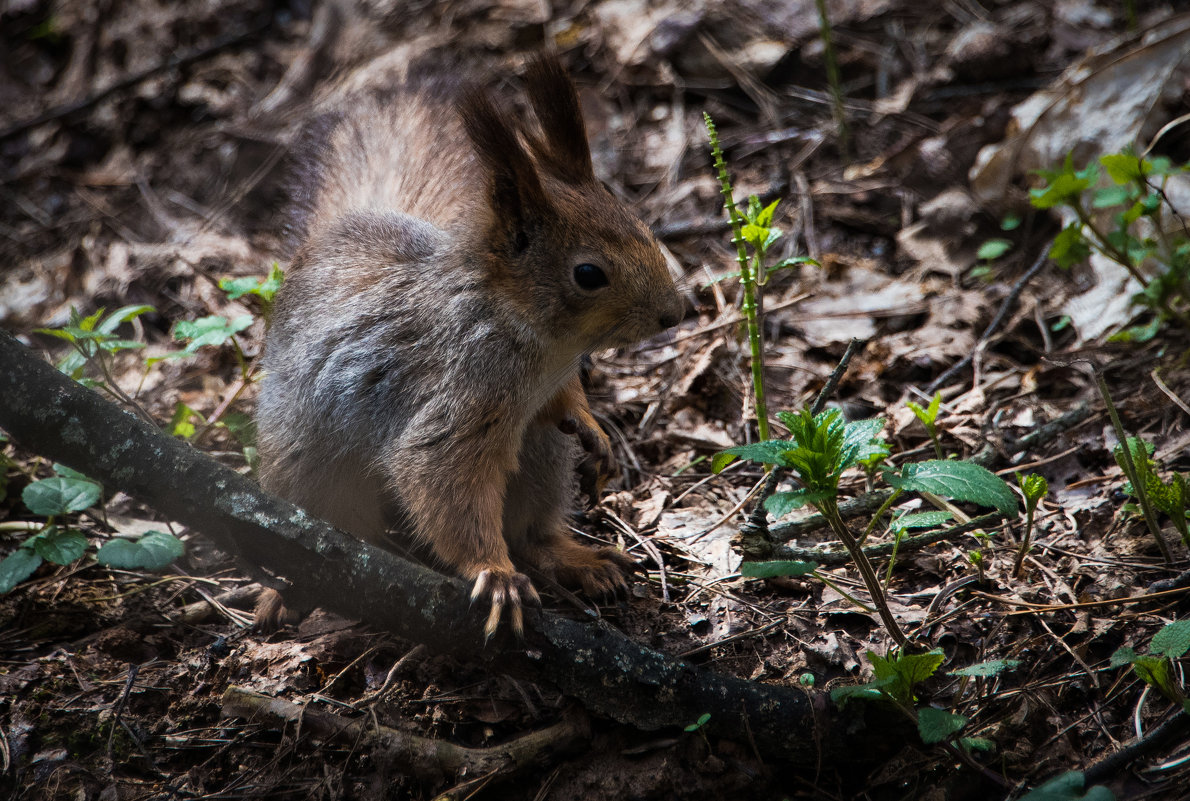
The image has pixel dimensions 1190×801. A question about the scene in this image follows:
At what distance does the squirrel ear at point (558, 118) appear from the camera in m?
2.49

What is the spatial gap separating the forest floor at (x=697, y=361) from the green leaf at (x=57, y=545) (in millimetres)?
262

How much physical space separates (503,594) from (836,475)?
2.82 ft

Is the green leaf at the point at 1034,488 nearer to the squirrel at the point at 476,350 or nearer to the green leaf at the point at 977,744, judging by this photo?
the green leaf at the point at 977,744

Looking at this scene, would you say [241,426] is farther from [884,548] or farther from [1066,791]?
[1066,791]

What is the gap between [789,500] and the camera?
6.30ft

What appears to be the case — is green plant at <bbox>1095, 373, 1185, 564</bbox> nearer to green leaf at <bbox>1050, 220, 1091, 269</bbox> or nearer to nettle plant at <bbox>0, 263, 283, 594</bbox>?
green leaf at <bbox>1050, 220, 1091, 269</bbox>

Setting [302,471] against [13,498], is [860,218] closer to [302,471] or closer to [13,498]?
[302,471]

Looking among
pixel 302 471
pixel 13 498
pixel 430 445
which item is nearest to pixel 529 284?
pixel 430 445

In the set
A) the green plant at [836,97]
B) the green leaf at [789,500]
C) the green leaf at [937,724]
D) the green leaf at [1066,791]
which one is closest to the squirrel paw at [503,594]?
the green leaf at [789,500]

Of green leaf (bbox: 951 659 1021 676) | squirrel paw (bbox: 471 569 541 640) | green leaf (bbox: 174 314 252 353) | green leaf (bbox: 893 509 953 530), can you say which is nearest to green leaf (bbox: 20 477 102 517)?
green leaf (bbox: 174 314 252 353)

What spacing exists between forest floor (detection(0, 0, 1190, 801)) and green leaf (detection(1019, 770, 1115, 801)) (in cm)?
24

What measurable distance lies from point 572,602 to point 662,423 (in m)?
1.01

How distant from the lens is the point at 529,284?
8.20 feet

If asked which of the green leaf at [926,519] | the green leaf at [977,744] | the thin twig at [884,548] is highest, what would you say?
the green leaf at [926,519]
